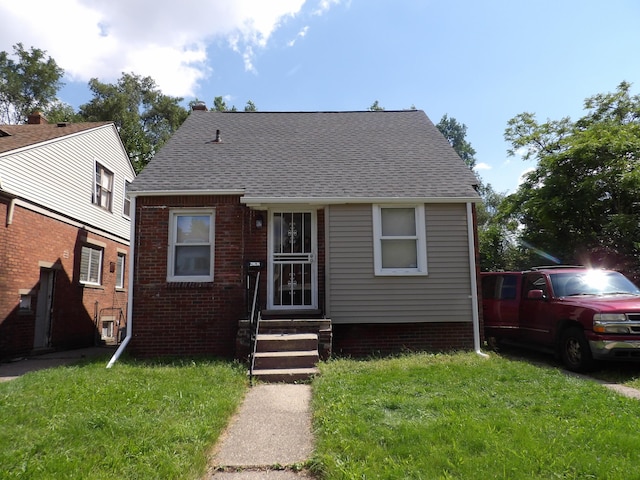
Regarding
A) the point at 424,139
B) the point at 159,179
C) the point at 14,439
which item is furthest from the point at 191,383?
the point at 424,139

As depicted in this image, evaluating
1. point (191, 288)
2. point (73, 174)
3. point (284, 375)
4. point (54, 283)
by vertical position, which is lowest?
point (284, 375)

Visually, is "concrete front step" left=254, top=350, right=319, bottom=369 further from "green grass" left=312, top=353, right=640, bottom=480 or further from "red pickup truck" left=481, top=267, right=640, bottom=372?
"red pickup truck" left=481, top=267, right=640, bottom=372

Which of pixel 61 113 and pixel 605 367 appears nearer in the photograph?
pixel 605 367

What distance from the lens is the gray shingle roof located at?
8.95 m

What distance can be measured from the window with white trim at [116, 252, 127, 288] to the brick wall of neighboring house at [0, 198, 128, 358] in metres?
0.57

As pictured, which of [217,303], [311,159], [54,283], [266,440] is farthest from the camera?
[54,283]

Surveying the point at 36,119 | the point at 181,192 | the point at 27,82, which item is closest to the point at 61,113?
the point at 27,82

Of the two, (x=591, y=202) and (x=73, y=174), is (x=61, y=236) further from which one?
(x=591, y=202)

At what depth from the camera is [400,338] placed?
8.74 meters

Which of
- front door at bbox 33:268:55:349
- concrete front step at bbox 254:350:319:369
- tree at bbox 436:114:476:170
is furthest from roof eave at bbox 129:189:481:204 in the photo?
tree at bbox 436:114:476:170

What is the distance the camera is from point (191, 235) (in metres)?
8.98

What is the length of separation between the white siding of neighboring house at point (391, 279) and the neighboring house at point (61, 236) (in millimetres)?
7345

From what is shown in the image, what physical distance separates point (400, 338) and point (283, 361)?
A: 9.37 ft

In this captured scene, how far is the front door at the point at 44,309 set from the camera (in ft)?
37.1
